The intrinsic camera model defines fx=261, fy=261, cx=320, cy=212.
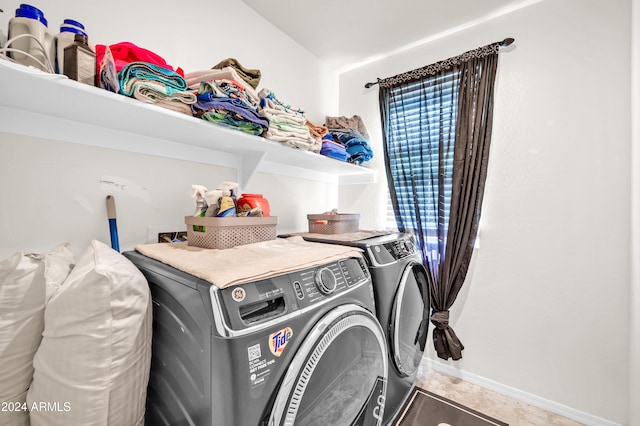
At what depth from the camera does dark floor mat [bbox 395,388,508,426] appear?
151 centimetres

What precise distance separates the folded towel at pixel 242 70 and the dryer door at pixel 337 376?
1.25m

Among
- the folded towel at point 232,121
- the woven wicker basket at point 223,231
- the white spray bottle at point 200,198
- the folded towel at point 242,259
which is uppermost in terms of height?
the folded towel at point 232,121

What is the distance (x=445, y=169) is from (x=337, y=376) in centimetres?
165

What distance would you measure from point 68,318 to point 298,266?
0.60 meters

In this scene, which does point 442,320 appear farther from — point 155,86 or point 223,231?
point 155,86

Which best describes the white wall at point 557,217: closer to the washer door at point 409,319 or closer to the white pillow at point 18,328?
the washer door at point 409,319

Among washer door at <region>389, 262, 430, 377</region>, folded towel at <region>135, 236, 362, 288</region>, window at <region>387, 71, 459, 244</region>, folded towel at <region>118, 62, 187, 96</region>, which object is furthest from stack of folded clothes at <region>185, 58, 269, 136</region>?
window at <region>387, 71, 459, 244</region>

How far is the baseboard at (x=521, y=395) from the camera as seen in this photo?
1.55m

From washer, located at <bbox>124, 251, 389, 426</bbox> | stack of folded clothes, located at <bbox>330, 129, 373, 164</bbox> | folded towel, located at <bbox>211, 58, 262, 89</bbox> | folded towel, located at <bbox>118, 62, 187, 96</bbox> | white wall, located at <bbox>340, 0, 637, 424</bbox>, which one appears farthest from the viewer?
stack of folded clothes, located at <bbox>330, 129, 373, 164</bbox>

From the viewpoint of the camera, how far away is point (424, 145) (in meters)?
2.05

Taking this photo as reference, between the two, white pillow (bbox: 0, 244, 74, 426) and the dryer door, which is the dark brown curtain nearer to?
the dryer door

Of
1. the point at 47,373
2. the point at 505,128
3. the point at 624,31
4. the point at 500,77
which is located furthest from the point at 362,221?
the point at 47,373

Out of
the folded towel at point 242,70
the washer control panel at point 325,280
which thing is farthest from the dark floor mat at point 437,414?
the folded towel at point 242,70

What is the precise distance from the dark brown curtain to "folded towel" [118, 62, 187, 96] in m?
1.67
